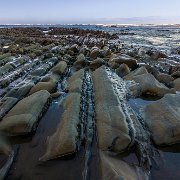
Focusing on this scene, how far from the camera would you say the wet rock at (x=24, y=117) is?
25.6ft

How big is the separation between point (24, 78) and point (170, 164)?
9330mm

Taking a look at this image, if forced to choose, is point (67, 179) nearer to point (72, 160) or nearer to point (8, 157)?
point (72, 160)

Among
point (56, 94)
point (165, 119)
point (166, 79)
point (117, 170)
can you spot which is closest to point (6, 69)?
point (56, 94)

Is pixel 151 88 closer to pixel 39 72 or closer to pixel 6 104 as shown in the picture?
pixel 6 104

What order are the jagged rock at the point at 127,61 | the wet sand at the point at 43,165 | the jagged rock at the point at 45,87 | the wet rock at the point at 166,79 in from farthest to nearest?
the jagged rock at the point at 127,61 < the wet rock at the point at 166,79 < the jagged rock at the point at 45,87 < the wet sand at the point at 43,165

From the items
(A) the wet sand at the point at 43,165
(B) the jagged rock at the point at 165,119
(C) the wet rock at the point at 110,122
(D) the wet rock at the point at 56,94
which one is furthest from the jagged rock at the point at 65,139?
(D) the wet rock at the point at 56,94

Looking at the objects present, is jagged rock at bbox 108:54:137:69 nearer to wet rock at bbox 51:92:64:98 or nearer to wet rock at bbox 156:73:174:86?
wet rock at bbox 156:73:174:86

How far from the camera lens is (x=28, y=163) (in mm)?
6520

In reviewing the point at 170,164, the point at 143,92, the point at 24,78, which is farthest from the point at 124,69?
the point at 170,164

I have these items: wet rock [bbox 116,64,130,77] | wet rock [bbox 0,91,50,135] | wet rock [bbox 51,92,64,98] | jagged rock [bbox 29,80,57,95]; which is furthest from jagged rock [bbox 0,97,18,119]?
wet rock [bbox 116,64,130,77]

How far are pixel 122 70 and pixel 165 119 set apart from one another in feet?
23.4

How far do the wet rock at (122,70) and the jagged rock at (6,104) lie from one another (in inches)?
233

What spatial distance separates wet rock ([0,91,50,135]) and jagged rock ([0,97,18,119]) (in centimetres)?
34

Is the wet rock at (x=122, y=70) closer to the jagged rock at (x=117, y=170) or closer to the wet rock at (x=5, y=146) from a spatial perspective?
the wet rock at (x=5, y=146)
